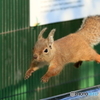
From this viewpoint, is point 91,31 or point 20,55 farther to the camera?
point 20,55

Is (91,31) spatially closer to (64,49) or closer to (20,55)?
(64,49)

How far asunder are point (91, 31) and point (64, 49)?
629 mm

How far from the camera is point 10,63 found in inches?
330

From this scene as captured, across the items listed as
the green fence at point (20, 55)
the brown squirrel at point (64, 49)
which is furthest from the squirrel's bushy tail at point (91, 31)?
the green fence at point (20, 55)

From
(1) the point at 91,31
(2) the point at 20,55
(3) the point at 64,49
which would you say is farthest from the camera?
(2) the point at 20,55

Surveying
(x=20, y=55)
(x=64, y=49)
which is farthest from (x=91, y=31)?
(x=20, y=55)

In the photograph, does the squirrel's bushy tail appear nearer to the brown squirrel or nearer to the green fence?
the brown squirrel

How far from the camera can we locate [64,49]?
675cm

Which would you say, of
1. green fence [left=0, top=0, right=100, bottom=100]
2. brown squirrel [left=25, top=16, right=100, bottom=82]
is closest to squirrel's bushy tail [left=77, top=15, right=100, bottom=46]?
brown squirrel [left=25, top=16, right=100, bottom=82]

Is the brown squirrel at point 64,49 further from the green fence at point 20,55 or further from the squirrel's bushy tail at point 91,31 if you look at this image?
the green fence at point 20,55

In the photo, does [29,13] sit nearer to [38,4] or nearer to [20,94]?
[38,4]

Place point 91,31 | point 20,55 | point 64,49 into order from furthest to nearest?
point 20,55 < point 91,31 < point 64,49

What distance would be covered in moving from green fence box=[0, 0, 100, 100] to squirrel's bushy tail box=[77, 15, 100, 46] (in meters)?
1.39

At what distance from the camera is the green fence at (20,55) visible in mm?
8141
